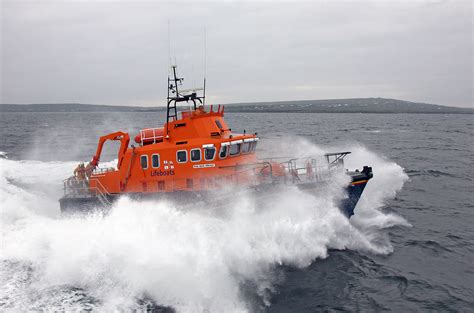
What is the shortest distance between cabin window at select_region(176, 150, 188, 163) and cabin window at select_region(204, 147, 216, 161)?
2.21 feet

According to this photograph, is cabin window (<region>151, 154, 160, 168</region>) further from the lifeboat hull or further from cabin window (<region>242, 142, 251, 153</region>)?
cabin window (<region>242, 142, 251, 153</region>)

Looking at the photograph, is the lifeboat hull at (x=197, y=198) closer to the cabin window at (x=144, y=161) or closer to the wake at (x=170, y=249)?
the wake at (x=170, y=249)

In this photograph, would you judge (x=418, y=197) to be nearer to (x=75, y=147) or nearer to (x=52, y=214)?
(x=52, y=214)

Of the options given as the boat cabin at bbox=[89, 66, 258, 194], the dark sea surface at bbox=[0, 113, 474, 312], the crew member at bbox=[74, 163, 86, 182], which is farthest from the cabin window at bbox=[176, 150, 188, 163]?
the crew member at bbox=[74, 163, 86, 182]

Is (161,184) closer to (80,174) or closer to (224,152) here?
(224,152)

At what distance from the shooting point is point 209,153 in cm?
1271

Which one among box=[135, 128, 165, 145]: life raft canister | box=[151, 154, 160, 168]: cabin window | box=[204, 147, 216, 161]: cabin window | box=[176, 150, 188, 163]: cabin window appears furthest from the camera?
box=[135, 128, 165, 145]: life raft canister

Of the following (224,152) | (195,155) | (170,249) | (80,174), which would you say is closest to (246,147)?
(224,152)

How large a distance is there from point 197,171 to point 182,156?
691 millimetres

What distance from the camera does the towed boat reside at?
12.5 m

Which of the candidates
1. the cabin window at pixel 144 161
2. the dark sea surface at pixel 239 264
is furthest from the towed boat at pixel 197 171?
the dark sea surface at pixel 239 264

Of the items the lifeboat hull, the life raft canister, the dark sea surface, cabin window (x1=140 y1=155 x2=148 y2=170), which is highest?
the life raft canister

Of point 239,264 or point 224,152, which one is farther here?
point 224,152

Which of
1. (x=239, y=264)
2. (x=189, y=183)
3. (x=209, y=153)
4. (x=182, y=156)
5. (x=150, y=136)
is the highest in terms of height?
(x=150, y=136)
